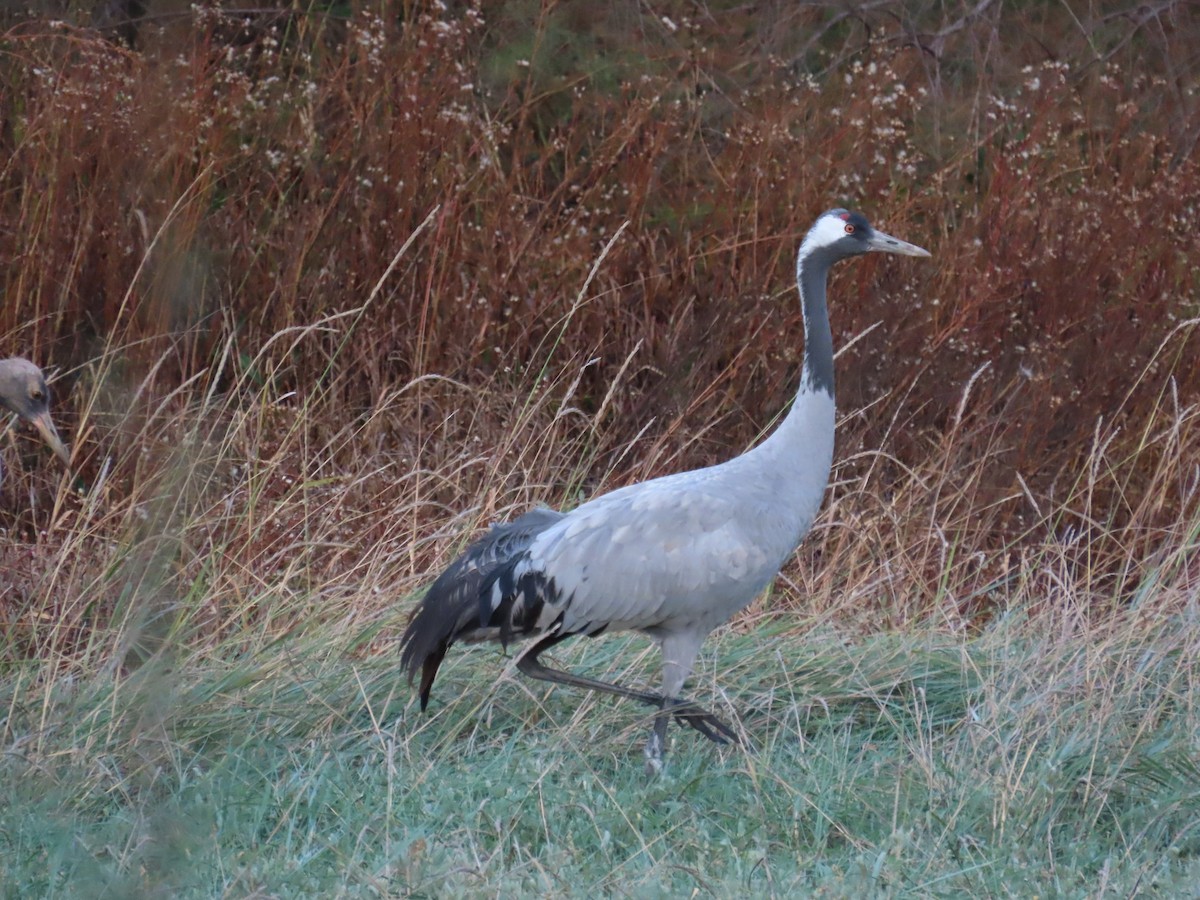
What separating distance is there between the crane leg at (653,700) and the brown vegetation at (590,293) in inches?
26.9

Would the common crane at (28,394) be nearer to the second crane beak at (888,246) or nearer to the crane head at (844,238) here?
the crane head at (844,238)

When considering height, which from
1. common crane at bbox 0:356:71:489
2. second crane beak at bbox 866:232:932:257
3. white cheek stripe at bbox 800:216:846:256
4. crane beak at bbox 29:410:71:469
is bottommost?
crane beak at bbox 29:410:71:469

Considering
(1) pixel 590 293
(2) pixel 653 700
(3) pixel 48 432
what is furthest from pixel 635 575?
(1) pixel 590 293

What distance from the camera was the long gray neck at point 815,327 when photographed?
13.6 feet

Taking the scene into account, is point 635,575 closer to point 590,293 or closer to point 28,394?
point 28,394

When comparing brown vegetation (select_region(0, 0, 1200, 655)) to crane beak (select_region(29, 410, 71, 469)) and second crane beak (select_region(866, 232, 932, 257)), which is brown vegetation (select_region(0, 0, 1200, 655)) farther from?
second crane beak (select_region(866, 232, 932, 257))

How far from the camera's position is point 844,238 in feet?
14.4

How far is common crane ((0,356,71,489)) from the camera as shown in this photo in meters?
4.36

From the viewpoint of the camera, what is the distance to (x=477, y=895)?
9.02ft

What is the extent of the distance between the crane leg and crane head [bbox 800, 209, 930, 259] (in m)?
1.31

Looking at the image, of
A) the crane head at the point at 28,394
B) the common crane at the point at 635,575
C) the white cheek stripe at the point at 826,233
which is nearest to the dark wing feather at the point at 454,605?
the common crane at the point at 635,575

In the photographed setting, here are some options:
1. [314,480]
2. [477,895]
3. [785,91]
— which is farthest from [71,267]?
[477,895]

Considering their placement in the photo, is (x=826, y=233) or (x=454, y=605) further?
(x=826, y=233)

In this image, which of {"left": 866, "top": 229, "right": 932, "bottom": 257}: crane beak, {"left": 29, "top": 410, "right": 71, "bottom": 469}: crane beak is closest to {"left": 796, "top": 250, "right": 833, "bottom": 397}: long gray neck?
{"left": 866, "top": 229, "right": 932, "bottom": 257}: crane beak
